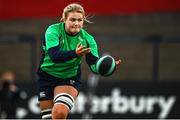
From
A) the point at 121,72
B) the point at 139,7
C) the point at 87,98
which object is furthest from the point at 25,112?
the point at 139,7

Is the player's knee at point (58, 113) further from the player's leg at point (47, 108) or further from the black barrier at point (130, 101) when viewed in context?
the black barrier at point (130, 101)

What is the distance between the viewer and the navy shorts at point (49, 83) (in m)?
9.09

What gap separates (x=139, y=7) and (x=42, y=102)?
8.68 meters

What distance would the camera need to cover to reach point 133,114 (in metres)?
15.5

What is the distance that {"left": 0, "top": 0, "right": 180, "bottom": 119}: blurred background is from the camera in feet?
50.9

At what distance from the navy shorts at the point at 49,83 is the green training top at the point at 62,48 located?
0.05 meters

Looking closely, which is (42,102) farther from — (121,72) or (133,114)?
(121,72)

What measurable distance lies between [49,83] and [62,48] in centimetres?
47

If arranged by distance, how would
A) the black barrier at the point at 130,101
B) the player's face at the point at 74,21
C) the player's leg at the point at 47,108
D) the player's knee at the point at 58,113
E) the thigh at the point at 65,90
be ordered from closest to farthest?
the player's knee at the point at 58,113 < the player's face at the point at 74,21 < the thigh at the point at 65,90 < the player's leg at the point at 47,108 < the black barrier at the point at 130,101

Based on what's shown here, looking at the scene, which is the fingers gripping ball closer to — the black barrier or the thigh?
the thigh

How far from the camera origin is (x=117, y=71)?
1695 cm

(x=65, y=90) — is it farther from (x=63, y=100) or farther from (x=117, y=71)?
(x=117, y=71)

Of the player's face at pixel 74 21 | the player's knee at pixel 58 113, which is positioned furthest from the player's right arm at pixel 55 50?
the player's knee at pixel 58 113

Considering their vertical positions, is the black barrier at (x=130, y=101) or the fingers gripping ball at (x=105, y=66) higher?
the fingers gripping ball at (x=105, y=66)
